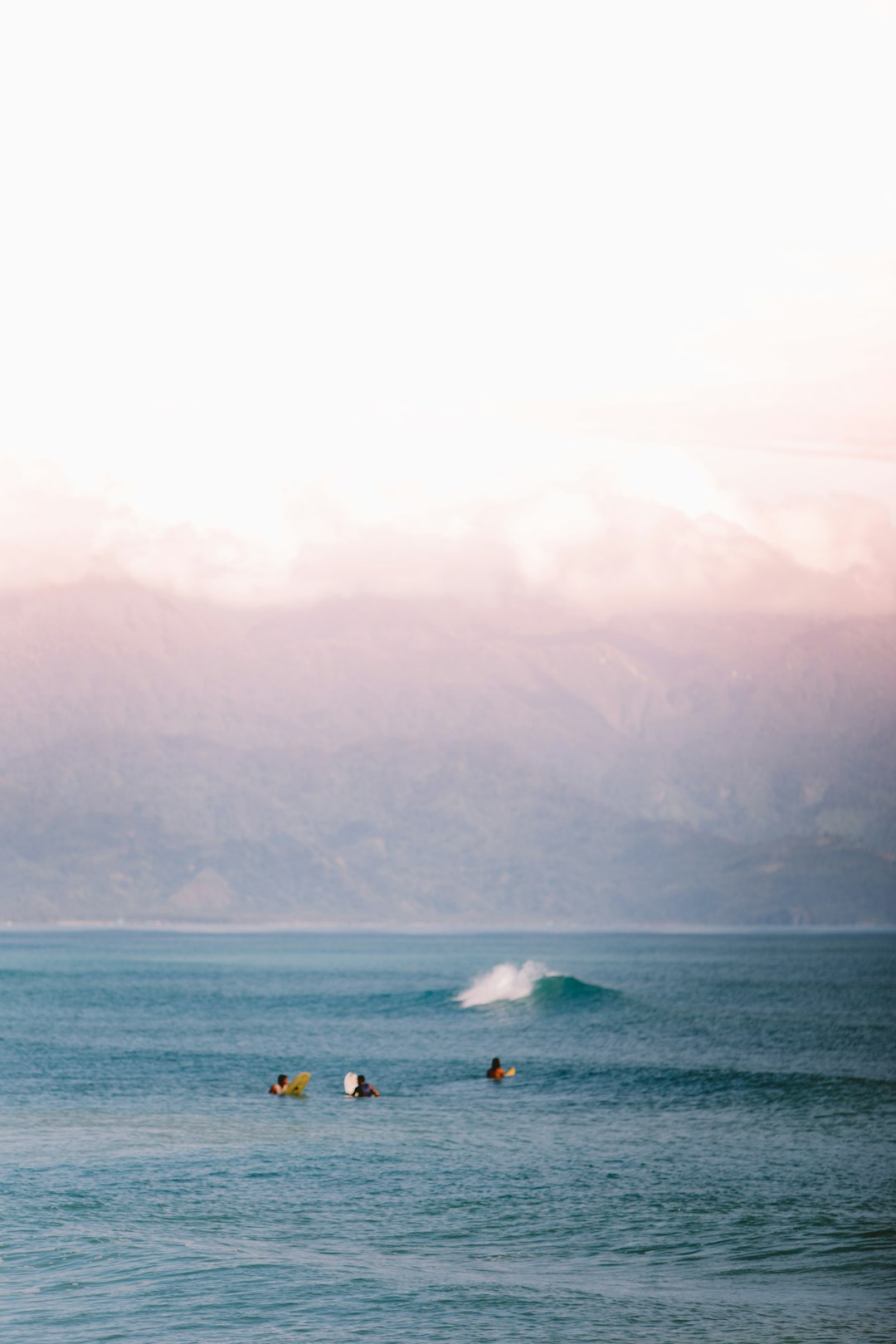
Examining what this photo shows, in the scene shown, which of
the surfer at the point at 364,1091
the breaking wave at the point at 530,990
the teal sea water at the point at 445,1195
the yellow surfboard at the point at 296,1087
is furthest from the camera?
the breaking wave at the point at 530,990

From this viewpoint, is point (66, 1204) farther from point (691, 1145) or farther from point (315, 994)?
point (315, 994)

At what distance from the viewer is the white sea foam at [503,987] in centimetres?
15512

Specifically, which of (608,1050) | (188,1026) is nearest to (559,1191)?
(608,1050)

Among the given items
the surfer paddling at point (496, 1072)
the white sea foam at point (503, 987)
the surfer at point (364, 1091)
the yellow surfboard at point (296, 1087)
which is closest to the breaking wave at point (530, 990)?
the white sea foam at point (503, 987)

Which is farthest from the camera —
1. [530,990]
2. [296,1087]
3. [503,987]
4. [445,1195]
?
[503,987]

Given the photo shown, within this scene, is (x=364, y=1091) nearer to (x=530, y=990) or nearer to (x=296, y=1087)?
(x=296, y=1087)

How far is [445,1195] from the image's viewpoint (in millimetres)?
45469

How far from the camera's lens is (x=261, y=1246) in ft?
128

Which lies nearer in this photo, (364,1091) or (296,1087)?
(364,1091)

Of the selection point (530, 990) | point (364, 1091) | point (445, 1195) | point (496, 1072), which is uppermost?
point (530, 990)

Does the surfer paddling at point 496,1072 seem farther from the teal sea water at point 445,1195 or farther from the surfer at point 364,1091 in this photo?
the surfer at point 364,1091

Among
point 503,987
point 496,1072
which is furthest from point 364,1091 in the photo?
point 503,987

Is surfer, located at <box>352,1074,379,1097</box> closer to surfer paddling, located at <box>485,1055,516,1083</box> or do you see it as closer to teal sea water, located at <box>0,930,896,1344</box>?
teal sea water, located at <box>0,930,896,1344</box>

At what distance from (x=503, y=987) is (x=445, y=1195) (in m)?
119
